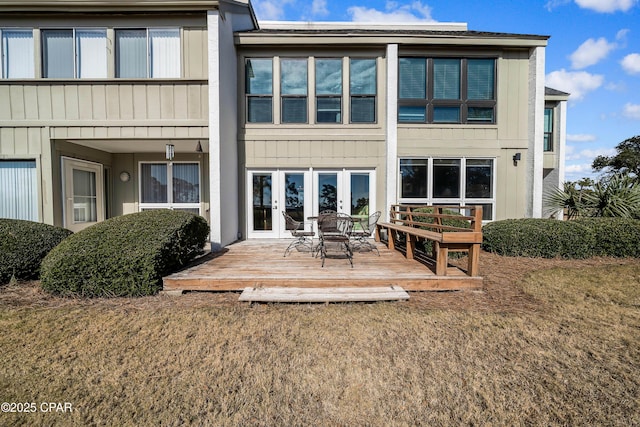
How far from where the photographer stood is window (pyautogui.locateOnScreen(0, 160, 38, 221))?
6859 millimetres

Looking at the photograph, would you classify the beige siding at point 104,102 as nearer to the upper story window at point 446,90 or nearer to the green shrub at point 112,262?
the green shrub at point 112,262

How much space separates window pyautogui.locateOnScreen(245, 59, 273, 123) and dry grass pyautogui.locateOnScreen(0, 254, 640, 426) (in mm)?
5731

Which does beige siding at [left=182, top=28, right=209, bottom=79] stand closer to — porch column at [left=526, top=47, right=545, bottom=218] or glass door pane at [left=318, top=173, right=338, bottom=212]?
glass door pane at [left=318, top=173, right=338, bottom=212]

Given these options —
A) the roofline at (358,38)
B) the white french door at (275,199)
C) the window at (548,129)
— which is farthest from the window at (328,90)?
the window at (548,129)

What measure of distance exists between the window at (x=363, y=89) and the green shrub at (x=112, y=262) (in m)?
6.08

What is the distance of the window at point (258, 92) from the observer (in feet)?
26.8

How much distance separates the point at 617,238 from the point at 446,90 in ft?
18.1

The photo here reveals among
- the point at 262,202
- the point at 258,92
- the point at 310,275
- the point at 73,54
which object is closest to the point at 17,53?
the point at 73,54

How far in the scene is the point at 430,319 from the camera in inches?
138

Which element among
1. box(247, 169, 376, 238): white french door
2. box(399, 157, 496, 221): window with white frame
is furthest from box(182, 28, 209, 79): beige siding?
box(399, 157, 496, 221): window with white frame

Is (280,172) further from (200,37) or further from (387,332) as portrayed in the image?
(387,332)

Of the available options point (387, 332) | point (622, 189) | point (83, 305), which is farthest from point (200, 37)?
point (622, 189)

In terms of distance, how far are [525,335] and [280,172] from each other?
21.8 feet

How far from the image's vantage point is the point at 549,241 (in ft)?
21.0
